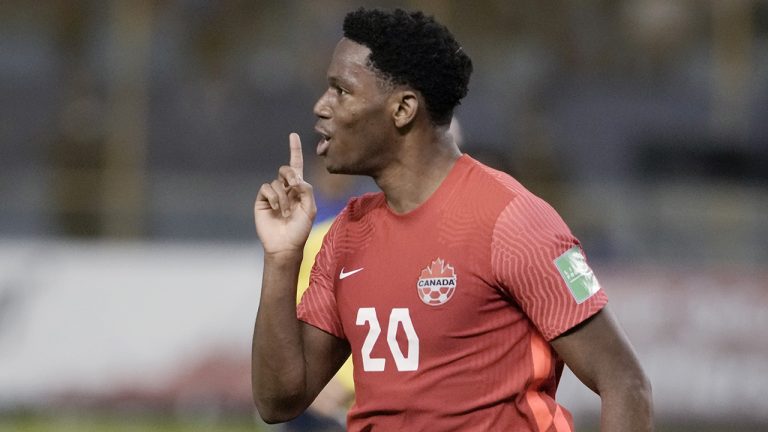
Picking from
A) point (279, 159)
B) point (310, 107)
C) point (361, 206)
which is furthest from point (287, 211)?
point (310, 107)

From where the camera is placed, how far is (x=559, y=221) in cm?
396

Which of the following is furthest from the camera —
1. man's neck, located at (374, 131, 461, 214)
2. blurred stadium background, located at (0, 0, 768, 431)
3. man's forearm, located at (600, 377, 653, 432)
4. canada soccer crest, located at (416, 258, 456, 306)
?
blurred stadium background, located at (0, 0, 768, 431)

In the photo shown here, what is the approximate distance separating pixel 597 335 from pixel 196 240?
12.5 metres

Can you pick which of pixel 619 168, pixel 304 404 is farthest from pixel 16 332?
pixel 304 404

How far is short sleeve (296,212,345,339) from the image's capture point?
14.4 ft

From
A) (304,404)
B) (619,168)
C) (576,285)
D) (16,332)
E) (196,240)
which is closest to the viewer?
(576,285)

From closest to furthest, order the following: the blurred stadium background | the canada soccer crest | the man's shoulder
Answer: the canada soccer crest
the man's shoulder
the blurred stadium background

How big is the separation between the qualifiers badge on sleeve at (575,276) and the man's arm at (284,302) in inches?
31.8

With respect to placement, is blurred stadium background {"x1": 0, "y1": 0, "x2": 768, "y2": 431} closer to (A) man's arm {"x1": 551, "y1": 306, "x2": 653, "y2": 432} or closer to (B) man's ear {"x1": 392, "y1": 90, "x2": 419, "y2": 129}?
(B) man's ear {"x1": 392, "y1": 90, "x2": 419, "y2": 129}

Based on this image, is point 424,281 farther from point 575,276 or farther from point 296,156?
point 296,156

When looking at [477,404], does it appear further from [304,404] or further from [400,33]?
[400,33]

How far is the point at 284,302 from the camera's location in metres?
4.26

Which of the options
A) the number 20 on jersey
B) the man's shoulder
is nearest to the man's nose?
the man's shoulder

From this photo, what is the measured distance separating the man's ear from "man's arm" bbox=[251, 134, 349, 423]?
323 millimetres
